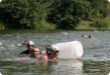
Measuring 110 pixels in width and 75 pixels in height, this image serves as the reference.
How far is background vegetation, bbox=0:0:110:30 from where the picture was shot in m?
63.6

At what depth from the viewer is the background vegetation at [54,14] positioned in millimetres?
63625

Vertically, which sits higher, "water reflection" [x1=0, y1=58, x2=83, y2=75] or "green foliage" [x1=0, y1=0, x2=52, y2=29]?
"water reflection" [x1=0, y1=58, x2=83, y2=75]

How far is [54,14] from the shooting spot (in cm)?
6881

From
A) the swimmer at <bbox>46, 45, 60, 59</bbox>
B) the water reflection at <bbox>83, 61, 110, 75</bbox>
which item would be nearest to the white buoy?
the swimmer at <bbox>46, 45, 60, 59</bbox>

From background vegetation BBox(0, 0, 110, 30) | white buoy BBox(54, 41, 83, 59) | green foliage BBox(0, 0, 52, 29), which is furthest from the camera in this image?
background vegetation BBox(0, 0, 110, 30)

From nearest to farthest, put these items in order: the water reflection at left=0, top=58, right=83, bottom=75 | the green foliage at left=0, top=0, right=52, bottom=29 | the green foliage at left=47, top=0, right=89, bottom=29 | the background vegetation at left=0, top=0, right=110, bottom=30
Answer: the water reflection at left=0, top=58, right=83, bottom=75 → the green foliage at left=0, top=0, right=52, bottom=29 → the background vegetation at left=0, top=0, right=110, bottom=30 → the green foliage at left=47, top=0, right=89, bottom=29

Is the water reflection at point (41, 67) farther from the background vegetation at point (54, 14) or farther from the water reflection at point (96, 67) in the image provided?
the background vegetation at point (54, 14)

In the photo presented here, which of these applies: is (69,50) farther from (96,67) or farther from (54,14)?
(54,14)

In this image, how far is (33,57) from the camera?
20859 mm

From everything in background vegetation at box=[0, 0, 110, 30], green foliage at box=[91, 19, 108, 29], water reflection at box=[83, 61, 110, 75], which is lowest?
green foliage at box=[91, 19, 108, 29]

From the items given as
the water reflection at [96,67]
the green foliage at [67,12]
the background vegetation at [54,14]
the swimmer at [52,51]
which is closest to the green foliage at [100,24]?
the background vegetation at [54,14]

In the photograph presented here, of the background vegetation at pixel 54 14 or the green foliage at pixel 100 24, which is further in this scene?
the green foliage at pixel 100 24

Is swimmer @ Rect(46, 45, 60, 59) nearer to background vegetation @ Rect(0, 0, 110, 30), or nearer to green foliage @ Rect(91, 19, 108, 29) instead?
background vegetation @ Rect(0, 0, 110, 30)

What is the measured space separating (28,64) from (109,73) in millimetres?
4195
